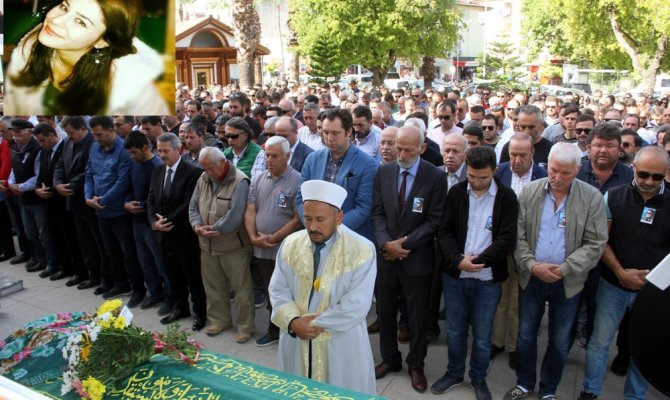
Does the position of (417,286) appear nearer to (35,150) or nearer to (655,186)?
(655,186)

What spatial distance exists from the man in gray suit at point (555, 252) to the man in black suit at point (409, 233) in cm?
72

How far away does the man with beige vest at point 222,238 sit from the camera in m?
5.48

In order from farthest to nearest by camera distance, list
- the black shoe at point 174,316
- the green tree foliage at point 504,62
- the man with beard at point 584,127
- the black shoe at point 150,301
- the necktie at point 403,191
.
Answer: the green tree foliage at point 504,62 → the black shoe at point 150,301 → the man with beard at point 584,127 → the black shoe at point 174,316 → the necktie at point 403,191

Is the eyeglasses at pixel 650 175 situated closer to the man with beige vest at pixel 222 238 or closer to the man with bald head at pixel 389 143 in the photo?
the man with bald head at pixel 389 143

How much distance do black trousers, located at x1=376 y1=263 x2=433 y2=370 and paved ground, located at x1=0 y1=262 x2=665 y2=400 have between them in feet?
0.74

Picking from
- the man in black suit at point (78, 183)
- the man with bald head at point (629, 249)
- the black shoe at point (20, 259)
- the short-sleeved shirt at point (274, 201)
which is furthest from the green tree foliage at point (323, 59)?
the man with bald head at point (629, 249)

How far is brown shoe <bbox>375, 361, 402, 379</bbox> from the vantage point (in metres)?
4.84

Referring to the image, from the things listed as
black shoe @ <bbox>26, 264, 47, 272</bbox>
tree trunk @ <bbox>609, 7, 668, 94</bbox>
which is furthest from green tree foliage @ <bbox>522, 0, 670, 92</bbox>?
black shoe @ <bbox>26, 264, 47, 272</bbox>

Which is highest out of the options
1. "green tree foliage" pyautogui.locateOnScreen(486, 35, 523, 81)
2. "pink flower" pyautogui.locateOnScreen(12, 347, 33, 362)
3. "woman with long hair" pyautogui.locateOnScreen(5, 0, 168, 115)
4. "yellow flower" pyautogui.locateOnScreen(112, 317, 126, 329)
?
"green tree foliage" pyautogui.locateOnScreen(486, 35, 523, 81)

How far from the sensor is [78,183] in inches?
272

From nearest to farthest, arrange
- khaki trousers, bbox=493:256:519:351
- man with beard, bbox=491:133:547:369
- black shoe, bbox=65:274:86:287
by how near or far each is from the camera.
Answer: man with beard, bbox=491:133:547:369 < khaki trousers, bbox=493:256:519:351 < black shoe, bbox=65:274:86:287

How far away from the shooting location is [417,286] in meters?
4.66

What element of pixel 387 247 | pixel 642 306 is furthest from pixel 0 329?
pixel 642 306

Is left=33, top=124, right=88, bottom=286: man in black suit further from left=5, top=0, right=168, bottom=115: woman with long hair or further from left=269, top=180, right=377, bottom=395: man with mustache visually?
left=5, top=0, right=168, bottom=115: woman with long hair
